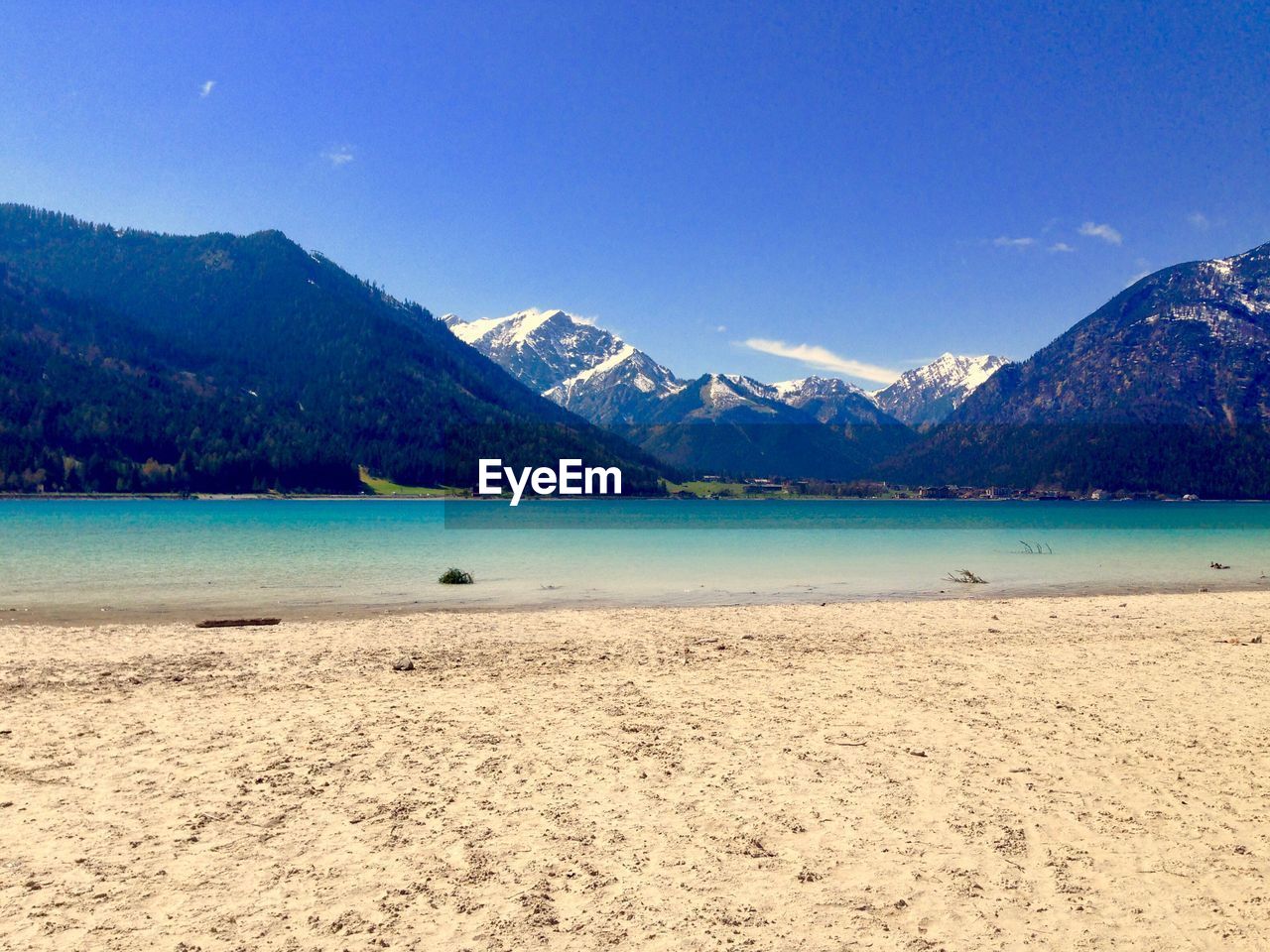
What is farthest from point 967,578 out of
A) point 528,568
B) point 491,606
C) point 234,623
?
point 234,623

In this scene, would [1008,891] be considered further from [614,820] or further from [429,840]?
[429,840]

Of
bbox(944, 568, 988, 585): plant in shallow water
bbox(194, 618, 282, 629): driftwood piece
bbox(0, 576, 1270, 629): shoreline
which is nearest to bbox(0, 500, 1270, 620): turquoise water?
bbox(0, 576, 1270, 629): shoreline

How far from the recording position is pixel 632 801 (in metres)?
9.25

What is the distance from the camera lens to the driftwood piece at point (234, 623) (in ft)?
72.6

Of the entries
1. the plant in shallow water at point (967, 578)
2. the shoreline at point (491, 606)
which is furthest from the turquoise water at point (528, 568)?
the plant in shallow water at point (967, 578)

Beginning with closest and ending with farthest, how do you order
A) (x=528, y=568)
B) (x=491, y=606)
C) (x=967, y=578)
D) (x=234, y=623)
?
(x=234, y=623) → (x=491, y=606) → (x=967, y=578) → (x=528, y=568)

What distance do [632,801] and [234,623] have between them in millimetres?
17436

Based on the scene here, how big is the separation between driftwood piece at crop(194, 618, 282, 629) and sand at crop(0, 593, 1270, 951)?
439cm

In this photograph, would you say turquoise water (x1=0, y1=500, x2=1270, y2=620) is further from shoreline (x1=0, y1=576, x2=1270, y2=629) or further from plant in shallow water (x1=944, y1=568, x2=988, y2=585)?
plant in shallow water (x1=944, y1=568, x2=988, y2=585)

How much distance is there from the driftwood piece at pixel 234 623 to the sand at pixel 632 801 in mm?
4391

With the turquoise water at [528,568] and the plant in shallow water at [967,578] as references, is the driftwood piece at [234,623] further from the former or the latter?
the plant in shallow water at [967,578]

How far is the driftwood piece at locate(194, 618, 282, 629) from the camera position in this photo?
2214 centimetres

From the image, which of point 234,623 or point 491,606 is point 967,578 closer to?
point 491,606

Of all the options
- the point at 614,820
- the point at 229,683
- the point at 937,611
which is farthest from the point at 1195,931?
the point at 937,611
